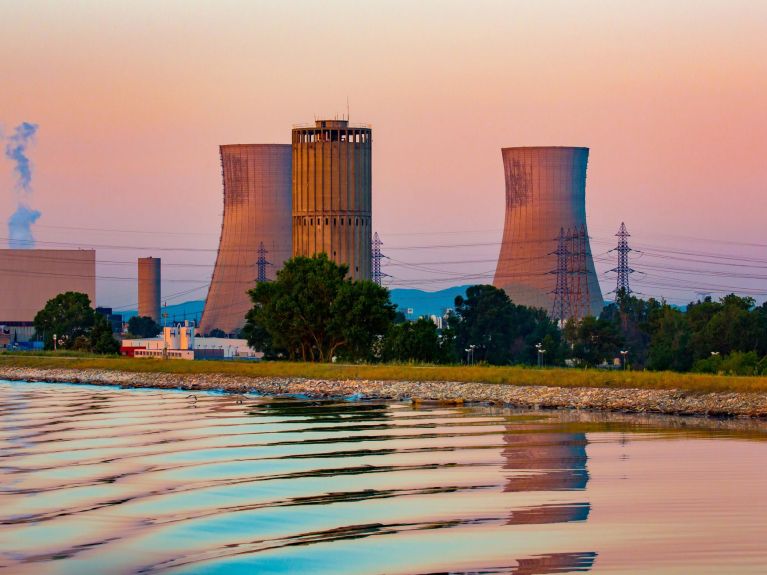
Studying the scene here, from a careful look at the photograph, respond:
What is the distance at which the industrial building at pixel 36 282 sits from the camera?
11088cm

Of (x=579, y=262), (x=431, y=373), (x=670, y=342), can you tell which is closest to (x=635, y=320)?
(x=579, y=262)

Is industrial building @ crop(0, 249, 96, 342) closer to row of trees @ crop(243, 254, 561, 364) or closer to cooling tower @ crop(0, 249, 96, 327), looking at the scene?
cooling tower @ crop(0, 249, 96, 327)

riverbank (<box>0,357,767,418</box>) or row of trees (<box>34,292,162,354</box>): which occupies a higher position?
row of trees (<box>34,292,162,354</box>)

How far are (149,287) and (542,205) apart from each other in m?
59.9

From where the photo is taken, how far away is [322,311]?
54.8 meters

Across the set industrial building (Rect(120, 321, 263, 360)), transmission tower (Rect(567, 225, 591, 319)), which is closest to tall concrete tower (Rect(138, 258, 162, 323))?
industrial building (Rect(120, 321, 263, 360))

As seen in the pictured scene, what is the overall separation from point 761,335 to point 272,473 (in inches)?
1746

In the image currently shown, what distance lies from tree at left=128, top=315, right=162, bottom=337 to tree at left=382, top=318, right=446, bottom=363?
Result: 67133 mm

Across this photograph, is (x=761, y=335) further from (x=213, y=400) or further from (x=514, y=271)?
(x=213, y=400)

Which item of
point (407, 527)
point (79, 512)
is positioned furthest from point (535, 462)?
point (79, 512)

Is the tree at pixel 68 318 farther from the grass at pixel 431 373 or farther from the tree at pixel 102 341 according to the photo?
the grass at pixel 431 373

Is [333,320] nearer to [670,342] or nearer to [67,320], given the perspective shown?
[670,342]

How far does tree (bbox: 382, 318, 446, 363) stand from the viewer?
57000 millimetres

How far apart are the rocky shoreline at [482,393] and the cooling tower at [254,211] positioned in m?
30.6
